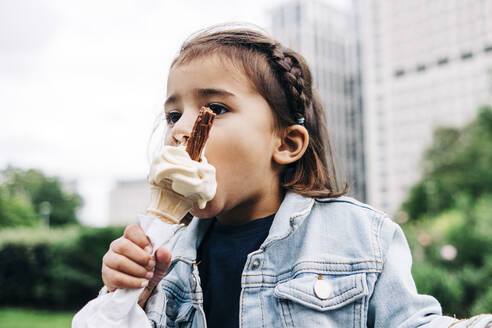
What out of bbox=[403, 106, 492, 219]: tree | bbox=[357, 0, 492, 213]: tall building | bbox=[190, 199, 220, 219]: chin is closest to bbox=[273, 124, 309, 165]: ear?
bbox=[190, 199, 220, 219]: chin

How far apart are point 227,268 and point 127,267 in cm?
56

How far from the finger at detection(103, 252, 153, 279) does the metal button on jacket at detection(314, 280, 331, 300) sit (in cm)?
59

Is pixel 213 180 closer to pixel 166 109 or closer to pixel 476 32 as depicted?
pixel 166 109

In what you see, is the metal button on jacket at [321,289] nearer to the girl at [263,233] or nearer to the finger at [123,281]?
the girl at [263,233]

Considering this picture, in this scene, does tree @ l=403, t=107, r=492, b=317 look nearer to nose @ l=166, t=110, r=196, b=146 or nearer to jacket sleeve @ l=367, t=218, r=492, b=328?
jacket sleeve @ l=367, t=218, r=492, b=328

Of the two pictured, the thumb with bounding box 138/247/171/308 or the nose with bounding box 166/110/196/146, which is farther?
the nose with bounding box 166/110/196/146

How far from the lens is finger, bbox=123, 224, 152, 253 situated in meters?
1.41

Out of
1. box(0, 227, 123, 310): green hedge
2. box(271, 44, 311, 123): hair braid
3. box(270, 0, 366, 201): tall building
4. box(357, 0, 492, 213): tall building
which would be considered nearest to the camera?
box(271, 44, 311, 123): hair braid

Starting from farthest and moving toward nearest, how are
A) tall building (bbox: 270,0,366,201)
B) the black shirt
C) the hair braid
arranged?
tall building (bbox: 270,0,366,201)
the hair braid
the black shirt

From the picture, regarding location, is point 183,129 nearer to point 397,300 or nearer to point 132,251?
point 132,251

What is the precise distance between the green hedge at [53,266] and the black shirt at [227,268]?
34.4 feet

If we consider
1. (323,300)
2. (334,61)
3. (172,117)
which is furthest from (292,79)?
(334,61)

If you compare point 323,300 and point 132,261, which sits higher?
point 132,261

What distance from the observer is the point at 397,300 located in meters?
1.55
